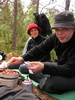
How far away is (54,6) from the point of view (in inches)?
Result: 303

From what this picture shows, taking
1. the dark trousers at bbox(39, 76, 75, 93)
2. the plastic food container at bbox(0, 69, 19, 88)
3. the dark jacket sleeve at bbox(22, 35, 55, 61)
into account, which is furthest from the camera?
the plastic food container at bbox(0, 69, 19, 88)

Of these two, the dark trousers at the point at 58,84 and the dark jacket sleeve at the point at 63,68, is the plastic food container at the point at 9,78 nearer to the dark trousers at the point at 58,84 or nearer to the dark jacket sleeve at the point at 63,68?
the dark trousers at the point at 58,84

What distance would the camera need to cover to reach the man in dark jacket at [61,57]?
2662 mm

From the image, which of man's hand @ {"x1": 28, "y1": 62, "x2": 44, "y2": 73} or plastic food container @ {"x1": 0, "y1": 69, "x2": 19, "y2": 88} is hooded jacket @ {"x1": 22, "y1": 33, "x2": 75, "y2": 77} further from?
plastic food container @ {"x1": 0, "y1": 69, "x2": 19, "y2": 88}

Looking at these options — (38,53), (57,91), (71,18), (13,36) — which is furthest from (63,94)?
(13,36)

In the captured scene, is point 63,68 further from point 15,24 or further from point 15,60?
point 15,24

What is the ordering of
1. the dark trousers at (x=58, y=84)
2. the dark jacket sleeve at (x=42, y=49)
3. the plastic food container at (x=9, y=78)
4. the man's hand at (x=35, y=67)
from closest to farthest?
the man's hand at (x=35, y=67), the dark trousers at (x=58, y=84), the dark jacket sleeve at (x=42, y=49), the plastic food container at (x=9, y=78)

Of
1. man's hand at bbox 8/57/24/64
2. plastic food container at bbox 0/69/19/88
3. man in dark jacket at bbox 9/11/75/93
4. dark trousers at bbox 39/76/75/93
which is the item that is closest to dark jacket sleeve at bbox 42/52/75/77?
man in dark jacket at bbox 9/11/75/93

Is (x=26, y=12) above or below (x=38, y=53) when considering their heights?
above

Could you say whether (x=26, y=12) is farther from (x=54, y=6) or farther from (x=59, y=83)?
(x=59, y=83)

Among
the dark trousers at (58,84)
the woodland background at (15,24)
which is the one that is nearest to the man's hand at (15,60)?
the dark trousers at (58,84)

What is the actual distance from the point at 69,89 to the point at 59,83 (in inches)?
5.4

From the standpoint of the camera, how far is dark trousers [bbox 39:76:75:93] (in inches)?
111

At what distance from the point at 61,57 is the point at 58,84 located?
31 cm
